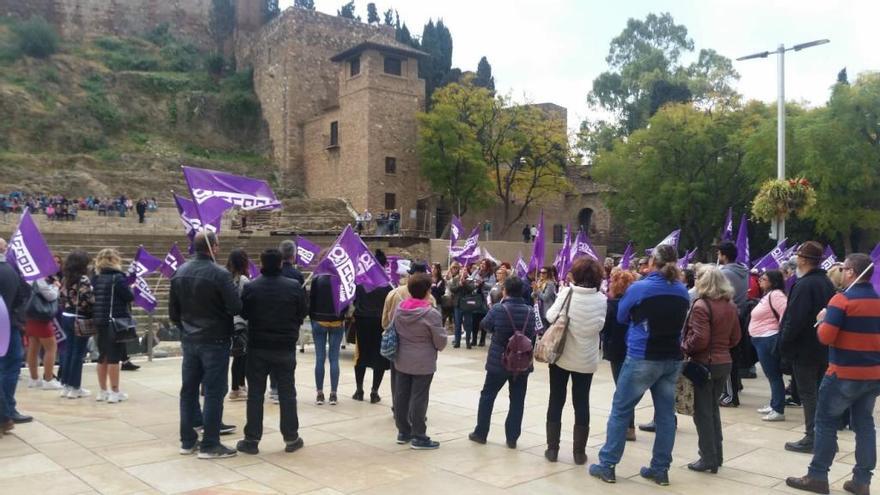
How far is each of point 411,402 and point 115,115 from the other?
50.1m

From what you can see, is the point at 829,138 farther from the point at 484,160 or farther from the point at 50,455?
the point at 50,455

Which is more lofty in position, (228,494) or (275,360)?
(275,360)

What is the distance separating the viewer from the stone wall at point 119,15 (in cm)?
6091

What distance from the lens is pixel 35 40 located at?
173 ft

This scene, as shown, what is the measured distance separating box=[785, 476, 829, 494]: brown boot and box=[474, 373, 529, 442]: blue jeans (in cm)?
241

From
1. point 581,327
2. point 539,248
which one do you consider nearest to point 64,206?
point 539,248

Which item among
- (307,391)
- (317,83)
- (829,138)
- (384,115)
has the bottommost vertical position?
(307,391)

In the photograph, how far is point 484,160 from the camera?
144 feet

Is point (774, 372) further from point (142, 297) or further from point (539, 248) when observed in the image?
point (142, 297)

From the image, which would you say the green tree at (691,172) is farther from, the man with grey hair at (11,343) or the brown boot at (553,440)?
the man with grey hair at (11,343)

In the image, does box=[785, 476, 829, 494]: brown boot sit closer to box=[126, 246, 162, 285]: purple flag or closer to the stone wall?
box=[126, 246, 162, 285]: purple flag

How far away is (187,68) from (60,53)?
917 cm

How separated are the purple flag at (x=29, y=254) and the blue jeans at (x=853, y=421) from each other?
8543mm

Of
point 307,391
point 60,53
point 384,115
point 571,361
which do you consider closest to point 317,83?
point 384,115
